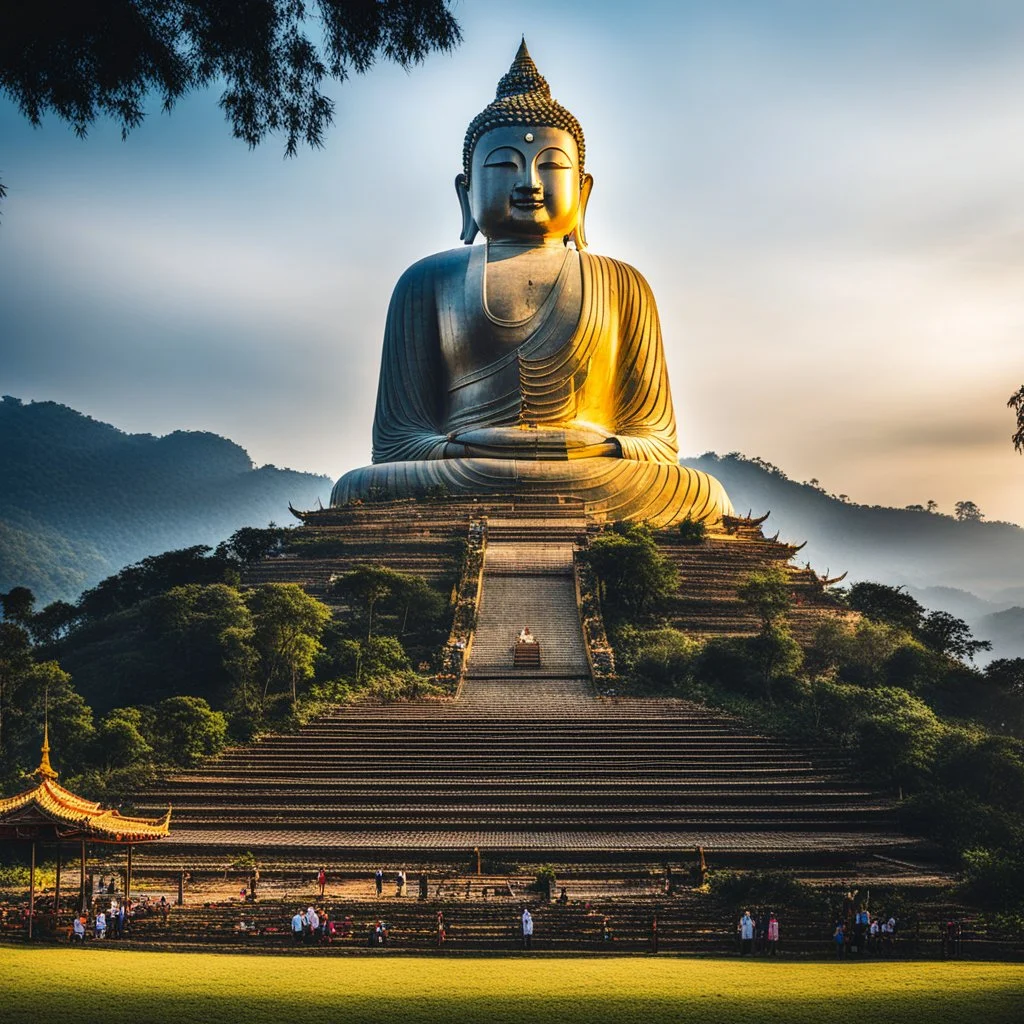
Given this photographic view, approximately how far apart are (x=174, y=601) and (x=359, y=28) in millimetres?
14613

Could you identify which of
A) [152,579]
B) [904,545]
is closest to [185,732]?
[152,579]

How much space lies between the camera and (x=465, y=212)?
1214 inches

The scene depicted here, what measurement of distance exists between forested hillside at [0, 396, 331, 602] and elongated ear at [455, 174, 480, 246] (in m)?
34.4

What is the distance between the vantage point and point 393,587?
2094cm

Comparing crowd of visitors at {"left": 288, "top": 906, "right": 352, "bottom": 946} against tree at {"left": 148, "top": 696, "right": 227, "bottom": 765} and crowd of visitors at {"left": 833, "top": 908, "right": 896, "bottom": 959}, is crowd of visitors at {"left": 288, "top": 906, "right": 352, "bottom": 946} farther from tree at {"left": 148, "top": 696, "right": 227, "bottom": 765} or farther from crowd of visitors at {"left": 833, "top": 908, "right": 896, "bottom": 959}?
tree at {"left": 148, "top": 696, "right": 227, "bottom": 765}

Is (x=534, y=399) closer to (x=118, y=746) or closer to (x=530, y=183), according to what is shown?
(x=530, y=183)

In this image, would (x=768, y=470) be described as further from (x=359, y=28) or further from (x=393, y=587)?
(x=359, y=28)

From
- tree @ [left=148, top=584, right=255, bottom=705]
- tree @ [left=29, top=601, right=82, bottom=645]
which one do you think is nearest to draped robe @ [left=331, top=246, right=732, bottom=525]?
tree @ [left=29, top=601, right=82, bottom=645]

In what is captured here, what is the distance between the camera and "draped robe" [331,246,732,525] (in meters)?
27.2

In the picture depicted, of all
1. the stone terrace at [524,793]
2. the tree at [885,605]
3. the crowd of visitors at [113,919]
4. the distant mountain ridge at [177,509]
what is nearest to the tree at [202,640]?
the stone terrace at [524,793]

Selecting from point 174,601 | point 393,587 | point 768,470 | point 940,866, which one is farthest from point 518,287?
point 768,470

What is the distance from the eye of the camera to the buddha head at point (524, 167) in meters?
Result: 29.3

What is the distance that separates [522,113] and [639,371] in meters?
5.97

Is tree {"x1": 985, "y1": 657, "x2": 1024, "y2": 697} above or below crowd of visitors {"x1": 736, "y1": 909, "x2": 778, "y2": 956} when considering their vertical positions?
above
